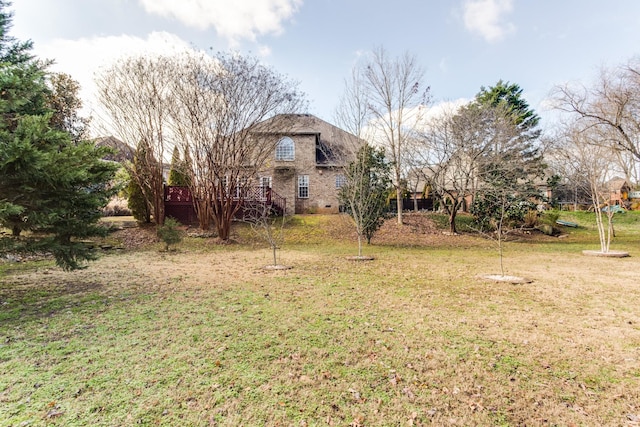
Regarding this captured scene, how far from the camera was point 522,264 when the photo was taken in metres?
9.74

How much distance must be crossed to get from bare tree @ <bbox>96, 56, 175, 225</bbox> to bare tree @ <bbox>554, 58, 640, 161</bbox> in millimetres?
16821

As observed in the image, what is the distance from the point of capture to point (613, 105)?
1291 cm

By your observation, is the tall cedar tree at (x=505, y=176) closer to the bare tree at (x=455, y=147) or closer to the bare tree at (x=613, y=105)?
the bare tree at (x=455, y=147)

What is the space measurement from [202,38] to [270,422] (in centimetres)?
1516

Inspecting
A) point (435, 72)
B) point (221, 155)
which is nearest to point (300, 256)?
point (221, 155)

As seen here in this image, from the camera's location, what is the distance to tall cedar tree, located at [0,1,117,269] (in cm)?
443

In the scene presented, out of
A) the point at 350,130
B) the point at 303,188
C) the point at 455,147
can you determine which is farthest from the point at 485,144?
the point at 303,188

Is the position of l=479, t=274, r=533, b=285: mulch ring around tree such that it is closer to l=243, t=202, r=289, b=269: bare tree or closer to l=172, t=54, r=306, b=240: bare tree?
l=243, t=202, r=289, b=269: bare tree

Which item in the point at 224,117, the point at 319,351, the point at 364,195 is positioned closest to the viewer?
the point at 319,351

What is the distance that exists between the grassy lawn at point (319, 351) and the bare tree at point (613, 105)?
929 cm

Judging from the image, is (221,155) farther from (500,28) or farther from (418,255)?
(500,28)

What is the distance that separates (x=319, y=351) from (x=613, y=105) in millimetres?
15970

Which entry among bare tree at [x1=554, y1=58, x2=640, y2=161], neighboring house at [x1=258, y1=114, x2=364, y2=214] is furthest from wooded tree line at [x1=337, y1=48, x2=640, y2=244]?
neighboring house at [x1=258, y1=114, x2=364, y2=214]

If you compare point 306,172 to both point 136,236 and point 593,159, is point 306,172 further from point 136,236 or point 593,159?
point 593,159
